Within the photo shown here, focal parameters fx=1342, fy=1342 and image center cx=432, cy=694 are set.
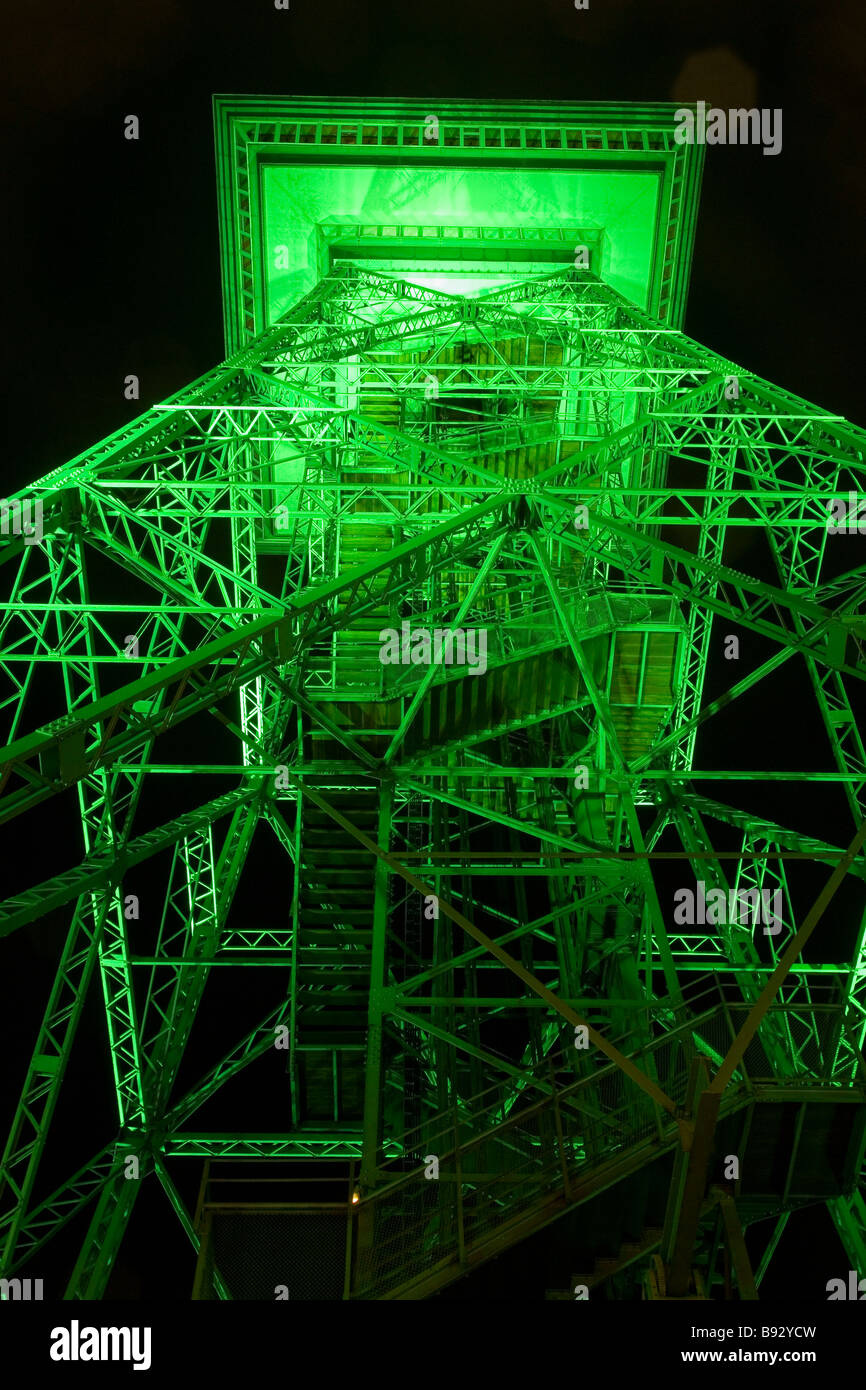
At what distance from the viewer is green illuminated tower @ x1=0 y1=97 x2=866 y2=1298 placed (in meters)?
12.1

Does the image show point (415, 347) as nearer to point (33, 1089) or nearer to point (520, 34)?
point (520, 34)

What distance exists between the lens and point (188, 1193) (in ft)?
114

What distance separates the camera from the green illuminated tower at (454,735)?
12102 mm

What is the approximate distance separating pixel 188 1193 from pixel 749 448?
25366 millimetres

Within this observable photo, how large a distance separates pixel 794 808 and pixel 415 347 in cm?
2576

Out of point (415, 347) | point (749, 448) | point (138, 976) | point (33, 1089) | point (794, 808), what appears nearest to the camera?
point (33, 1089)

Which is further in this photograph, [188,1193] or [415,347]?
[188,1193]

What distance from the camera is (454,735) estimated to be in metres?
19.2
